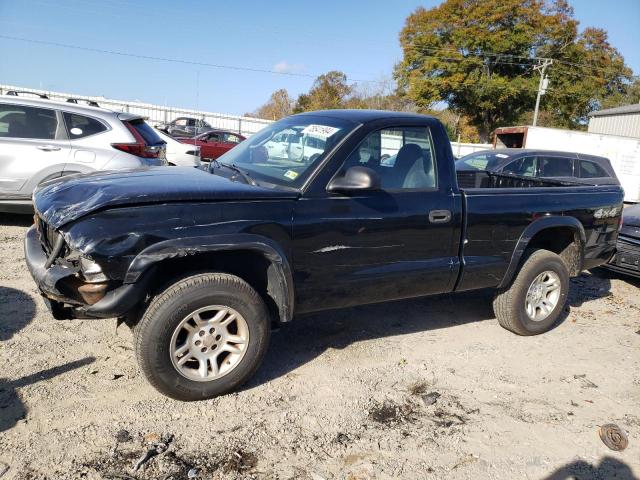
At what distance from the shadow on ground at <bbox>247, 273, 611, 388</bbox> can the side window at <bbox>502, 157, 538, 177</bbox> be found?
3894mm

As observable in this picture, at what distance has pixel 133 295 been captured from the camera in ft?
9.25

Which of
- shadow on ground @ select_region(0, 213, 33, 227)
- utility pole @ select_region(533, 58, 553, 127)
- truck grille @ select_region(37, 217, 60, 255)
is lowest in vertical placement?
shadow on ground @ select_region(0, 213, 33, 227)

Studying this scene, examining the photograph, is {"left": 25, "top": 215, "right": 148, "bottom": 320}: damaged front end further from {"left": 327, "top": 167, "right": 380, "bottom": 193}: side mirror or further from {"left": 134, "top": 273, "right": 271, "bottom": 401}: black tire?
{"left": 327, "top": 167, "right": 380, "bottom": 193}: side mirror

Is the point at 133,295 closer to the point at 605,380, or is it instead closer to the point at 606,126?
the point at 605,380

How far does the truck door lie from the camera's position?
3.36 meters

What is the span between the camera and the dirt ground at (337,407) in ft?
8.81

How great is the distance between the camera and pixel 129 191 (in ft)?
9.52

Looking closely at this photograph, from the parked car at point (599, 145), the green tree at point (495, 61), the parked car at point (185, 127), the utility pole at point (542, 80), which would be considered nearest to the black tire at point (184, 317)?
the parked car at point (599, 145)

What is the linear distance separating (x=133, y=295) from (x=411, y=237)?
1994 millimetres

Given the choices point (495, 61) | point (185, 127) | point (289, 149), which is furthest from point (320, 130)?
point (495, 61)

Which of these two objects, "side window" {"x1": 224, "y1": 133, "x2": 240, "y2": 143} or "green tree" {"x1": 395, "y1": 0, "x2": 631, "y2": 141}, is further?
"green tree" {"x1": 395, "y1": 0, "x2": 631, "y2": 141}

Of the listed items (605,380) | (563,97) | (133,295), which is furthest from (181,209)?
(563,97)

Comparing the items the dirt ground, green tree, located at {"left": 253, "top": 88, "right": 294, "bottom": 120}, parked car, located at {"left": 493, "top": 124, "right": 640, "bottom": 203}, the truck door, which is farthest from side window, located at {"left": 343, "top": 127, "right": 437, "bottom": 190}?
green tree, located at {"left": 253, "top": 88, "right": 294, "bottom": 120}

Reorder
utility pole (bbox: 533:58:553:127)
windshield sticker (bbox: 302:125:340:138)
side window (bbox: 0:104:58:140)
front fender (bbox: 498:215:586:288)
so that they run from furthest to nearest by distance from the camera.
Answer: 1. utility pole (bbox: 533:58:553:127)
2. side window (bbox: 0:104:58:140)
3. front fender (bbox: 498:215:586:288)
4. windshield sticker (bbox: 302:125:340:138)
